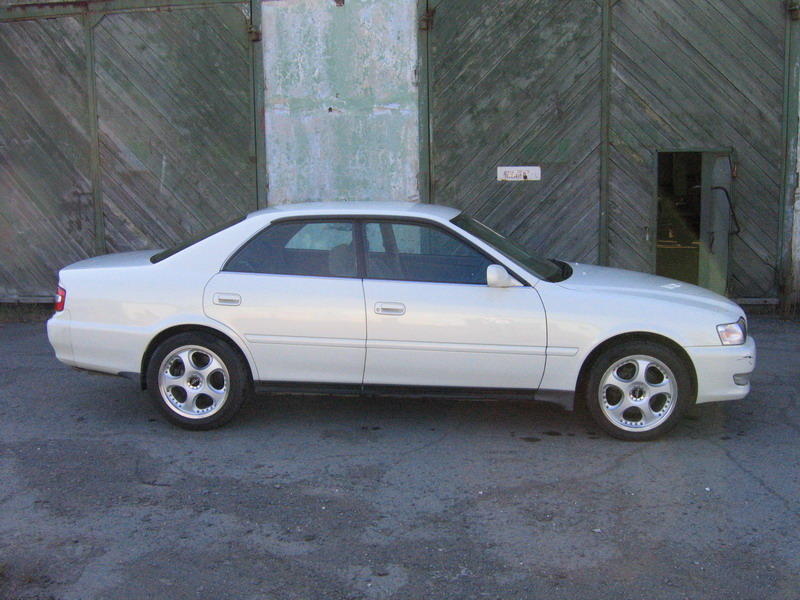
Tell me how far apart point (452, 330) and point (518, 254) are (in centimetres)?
92

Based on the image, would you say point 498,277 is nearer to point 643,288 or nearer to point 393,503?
point 643,288

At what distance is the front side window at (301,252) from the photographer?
561cm

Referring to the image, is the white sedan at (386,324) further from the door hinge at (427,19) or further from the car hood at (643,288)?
the door hinge at (427,19)

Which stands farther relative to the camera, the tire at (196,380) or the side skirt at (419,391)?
the tire at (196,380)

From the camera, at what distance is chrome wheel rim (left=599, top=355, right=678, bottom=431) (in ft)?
17.5

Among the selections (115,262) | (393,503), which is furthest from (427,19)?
(393,503)

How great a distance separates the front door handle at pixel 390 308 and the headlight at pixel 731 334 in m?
2.00

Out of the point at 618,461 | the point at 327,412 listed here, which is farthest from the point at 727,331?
the point at 327,412

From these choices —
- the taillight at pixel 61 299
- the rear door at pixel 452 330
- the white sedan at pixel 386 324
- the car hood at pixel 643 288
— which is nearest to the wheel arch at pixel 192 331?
the white sedan at pixel 386 324

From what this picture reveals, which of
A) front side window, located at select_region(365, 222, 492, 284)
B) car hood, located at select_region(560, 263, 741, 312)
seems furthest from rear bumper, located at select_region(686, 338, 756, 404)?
front side window, located at select_region(365, 222, 492, 284)

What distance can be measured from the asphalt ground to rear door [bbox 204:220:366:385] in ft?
1.65

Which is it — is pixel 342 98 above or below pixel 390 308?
above

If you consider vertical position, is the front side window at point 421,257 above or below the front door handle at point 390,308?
above

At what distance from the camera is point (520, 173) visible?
31.6 ft
